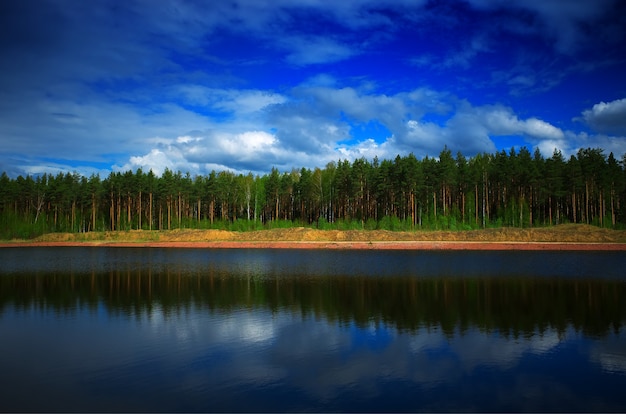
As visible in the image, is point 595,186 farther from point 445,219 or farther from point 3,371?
point 3,371

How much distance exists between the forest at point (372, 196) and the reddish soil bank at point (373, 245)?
11.8 metres

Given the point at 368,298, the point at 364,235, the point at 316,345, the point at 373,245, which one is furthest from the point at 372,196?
the point at 316,345

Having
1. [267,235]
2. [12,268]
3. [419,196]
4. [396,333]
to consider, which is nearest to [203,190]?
[267,235]

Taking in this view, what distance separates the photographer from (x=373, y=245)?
56.7 metres

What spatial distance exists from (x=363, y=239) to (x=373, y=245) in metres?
6.07

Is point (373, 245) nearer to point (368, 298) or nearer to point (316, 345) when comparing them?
point (368, 298)

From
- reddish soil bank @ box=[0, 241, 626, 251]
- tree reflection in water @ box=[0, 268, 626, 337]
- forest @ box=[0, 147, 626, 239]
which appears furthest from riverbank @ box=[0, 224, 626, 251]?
tree reflection in water @ box=[0, 268, 626, 337]

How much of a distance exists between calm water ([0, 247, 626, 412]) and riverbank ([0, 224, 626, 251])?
93.1ft

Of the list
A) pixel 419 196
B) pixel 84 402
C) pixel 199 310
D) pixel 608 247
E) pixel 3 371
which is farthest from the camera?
pixel 419 196

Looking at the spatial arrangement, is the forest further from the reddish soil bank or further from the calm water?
the calm water

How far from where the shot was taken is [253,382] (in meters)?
10.2

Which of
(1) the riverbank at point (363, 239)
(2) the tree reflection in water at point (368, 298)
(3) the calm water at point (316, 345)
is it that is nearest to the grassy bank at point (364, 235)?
(1) the riverbank at point (363, 239)

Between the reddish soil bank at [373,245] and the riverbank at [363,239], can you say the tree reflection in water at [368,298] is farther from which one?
the riverbank at [363,239]

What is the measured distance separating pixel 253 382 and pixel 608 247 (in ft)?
177
